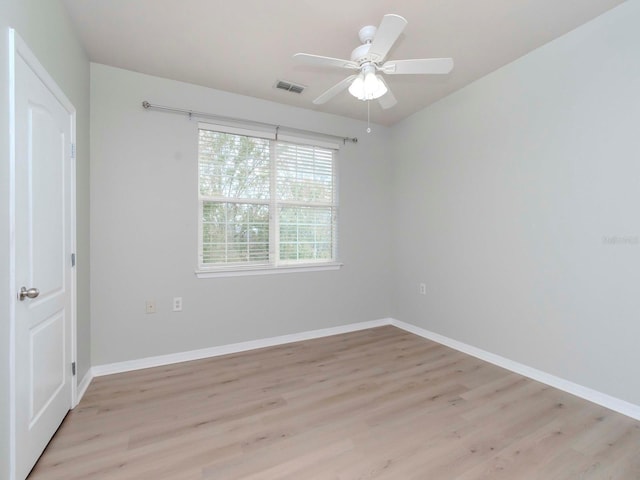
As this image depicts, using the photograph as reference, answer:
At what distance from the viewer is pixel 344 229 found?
3.85 m

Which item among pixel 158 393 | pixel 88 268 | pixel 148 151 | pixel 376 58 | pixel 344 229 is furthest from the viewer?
pixel 344 229

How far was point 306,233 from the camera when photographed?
12.0 feet

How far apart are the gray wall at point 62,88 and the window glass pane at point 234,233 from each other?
100cm

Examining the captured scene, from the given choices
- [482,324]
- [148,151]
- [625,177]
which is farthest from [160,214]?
[625,177]

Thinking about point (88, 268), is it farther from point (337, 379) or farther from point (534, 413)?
point (534, 413)

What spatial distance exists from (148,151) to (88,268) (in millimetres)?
1154

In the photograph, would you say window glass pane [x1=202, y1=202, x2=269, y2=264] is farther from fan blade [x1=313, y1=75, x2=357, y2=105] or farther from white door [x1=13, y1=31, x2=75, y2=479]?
fan blade [x1=313, y1=75, x2=357, y2=105]

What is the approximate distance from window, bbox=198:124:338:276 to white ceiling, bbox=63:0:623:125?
690 mm

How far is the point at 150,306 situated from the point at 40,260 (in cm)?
129

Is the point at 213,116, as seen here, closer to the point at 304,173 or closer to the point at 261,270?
the point at 304,173

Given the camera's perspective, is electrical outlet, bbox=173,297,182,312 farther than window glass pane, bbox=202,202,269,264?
No

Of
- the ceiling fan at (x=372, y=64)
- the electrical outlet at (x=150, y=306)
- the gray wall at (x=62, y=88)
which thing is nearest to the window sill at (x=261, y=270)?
the electrical outlet at (x=150, y=306)

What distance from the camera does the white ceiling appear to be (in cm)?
202

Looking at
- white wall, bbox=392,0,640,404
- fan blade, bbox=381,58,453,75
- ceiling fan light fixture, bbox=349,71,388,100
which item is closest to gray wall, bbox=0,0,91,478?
ceiling fan light fixture, bbox=349,71,388,100
